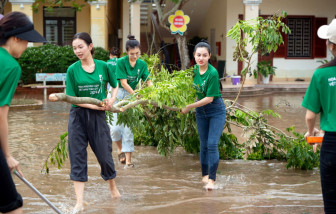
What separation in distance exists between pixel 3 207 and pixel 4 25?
1281 millimetres

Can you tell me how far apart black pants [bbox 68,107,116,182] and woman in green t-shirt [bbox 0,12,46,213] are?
1748mm

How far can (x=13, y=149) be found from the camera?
30.3ft

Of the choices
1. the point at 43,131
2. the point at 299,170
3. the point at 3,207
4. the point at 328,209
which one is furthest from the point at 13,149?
the point at 328,209

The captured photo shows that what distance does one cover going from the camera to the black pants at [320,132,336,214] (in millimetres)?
3791

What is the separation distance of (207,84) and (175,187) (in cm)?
134

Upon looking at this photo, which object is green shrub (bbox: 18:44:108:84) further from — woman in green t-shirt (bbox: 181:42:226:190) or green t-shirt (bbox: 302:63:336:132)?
green t-shirt (bbox: 302:63:336:132)

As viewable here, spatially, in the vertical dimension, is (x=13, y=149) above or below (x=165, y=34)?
below

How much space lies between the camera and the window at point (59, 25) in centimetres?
2527

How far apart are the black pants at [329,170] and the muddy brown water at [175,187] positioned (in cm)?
184

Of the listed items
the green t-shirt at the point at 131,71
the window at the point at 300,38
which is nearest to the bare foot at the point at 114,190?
the green t-shirt at the point at 131,71

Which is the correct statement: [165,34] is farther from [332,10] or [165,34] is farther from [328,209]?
[328,209]

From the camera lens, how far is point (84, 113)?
18.6 ft

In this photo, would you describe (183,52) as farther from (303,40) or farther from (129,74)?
(129,74)

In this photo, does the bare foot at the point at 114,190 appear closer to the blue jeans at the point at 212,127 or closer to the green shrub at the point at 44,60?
the blue jeans at the point at 212,127
